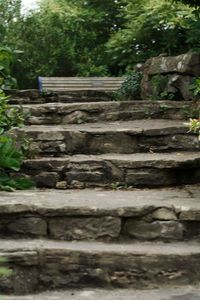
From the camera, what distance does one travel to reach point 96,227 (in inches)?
131

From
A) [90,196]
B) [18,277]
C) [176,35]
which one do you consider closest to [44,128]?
[90,196]

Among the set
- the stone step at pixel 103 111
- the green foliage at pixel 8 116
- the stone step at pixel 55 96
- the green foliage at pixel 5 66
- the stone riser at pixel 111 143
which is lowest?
the stone step at pixel 55 96

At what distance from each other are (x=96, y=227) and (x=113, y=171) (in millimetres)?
942

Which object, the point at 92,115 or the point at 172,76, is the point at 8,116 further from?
the point at 172,76

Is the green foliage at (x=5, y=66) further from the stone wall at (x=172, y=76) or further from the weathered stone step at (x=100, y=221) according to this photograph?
the stone wall at (x=172, y=76)

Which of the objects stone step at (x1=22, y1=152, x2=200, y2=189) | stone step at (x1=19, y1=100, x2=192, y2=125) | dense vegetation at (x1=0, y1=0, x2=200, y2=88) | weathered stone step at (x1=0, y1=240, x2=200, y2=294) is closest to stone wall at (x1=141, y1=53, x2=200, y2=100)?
stone step at (x1=19, y1=100, x2=192, y2=125)

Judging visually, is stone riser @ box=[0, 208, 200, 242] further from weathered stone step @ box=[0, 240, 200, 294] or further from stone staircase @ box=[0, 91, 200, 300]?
weathered stone step @ box=[0, 240, 200, 294]

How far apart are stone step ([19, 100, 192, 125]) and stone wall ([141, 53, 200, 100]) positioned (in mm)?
367

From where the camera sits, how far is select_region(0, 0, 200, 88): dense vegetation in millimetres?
9422

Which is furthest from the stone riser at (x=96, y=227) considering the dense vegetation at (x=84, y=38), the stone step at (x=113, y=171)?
the dense vegetation at (x=84, y=38)

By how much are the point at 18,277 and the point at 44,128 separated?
2.13m

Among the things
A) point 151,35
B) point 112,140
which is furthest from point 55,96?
point 151,35

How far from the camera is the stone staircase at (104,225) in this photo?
3.03 metres

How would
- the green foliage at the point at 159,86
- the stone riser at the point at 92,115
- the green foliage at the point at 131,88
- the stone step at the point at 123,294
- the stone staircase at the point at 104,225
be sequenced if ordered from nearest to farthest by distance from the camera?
the stone step at the point at 123,294, the stone staircase at the point at 104,225, the stone riser at the point at 92,115, the green foliage at the point at 159,86, the green foliage at the point at 131,88
